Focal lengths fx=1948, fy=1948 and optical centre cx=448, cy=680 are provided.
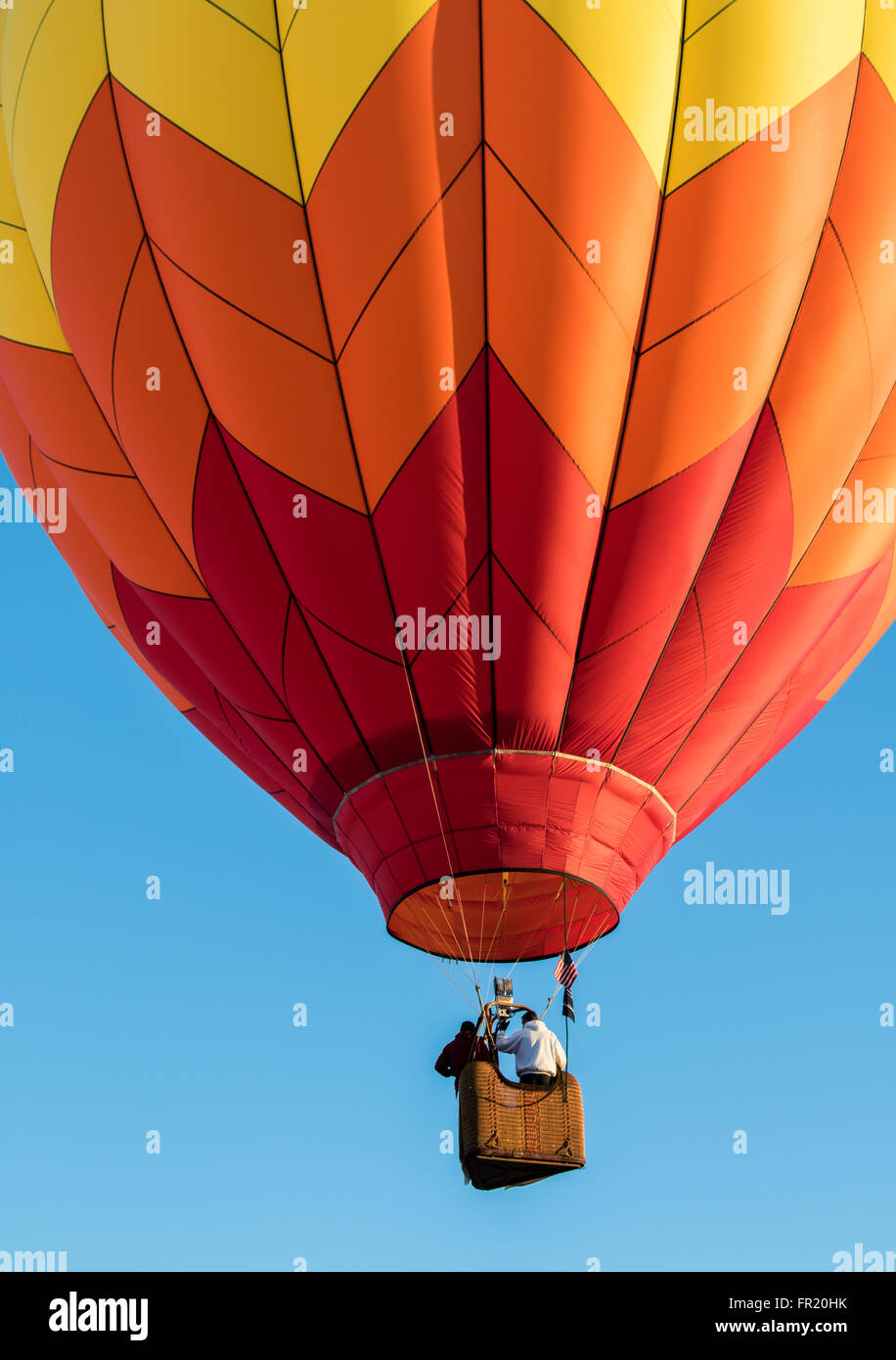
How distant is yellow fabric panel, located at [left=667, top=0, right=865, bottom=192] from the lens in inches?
277

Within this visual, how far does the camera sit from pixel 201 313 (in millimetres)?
7383

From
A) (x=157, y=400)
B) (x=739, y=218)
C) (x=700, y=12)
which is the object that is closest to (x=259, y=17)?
(x=157, y=400)

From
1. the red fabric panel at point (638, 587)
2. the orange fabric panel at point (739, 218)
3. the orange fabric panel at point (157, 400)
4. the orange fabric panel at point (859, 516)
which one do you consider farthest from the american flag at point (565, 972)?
the orange fabric panel at point (739, 218)

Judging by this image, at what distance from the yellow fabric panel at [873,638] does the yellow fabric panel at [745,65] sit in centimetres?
269

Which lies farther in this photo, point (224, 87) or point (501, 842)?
point (501, 842)

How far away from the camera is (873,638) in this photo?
9.47 m

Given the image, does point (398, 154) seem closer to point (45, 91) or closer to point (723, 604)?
point (45, 91)

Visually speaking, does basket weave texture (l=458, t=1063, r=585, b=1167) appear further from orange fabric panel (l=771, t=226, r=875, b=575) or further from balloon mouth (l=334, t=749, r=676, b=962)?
orange fabric panel (l=771, t=226, r=875, b=575)

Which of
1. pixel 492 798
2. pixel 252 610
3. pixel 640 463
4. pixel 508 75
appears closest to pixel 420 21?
pixel 508 75

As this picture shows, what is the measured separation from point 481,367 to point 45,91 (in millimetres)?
2174

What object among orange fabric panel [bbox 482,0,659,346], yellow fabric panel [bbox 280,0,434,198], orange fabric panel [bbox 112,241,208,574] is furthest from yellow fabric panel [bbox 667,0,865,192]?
orange fabric panel [bbox 112,241,208,574]

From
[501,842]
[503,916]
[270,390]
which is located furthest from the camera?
[503,916]

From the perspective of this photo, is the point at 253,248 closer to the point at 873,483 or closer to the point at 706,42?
the point at 706,42

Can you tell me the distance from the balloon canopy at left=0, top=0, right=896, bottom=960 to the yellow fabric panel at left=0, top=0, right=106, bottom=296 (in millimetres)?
18
